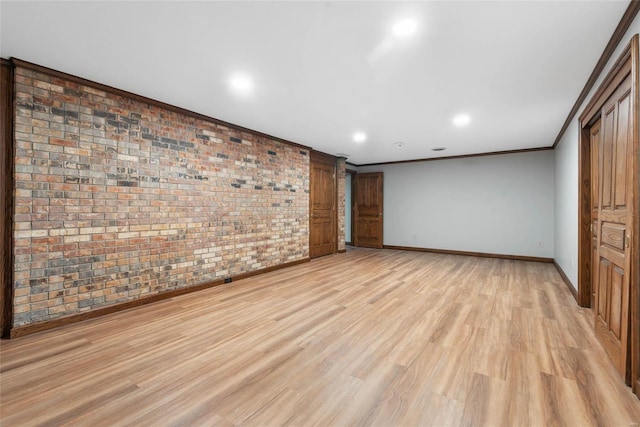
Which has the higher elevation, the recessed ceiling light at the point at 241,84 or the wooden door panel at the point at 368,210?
the recessed ceiling light at the point at 241,84

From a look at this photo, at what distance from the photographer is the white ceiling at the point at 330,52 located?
1.93 metres

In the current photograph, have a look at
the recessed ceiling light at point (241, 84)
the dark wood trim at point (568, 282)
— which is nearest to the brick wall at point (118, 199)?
the recessed ceiling light at point (241, 84)

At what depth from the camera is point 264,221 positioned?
517 cm

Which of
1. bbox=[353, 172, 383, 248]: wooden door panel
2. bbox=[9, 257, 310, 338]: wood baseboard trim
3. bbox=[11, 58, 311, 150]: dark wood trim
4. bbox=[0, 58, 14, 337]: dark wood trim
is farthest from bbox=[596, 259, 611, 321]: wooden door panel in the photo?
bbox=[353, 172, 383, 248]: wooden door panel

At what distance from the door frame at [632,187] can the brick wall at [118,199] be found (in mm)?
4248

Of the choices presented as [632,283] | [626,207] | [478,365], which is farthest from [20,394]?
[626,207]

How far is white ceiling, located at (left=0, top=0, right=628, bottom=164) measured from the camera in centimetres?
193

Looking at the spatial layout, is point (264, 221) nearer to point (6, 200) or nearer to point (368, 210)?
point (6, 200)

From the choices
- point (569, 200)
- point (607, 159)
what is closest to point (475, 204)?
point (569, 200)

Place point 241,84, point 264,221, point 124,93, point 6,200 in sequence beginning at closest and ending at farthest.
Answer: point 6,200
point 241,84
point 124,93
point 264,221

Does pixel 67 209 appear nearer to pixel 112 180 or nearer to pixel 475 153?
pixel 112 180

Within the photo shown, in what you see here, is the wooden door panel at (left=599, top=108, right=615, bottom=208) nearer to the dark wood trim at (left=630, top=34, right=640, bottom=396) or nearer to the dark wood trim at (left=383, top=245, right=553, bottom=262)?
the dark wood trim at (left=630, top=34, right=640, bottom=396)

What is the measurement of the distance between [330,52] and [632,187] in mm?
2248

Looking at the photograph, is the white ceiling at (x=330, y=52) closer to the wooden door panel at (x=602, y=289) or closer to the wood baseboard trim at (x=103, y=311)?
the wooden door panel at (x=602, y=289)
